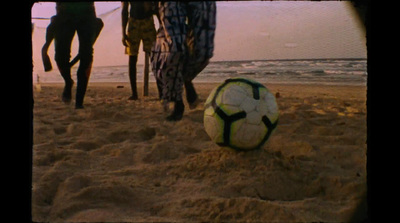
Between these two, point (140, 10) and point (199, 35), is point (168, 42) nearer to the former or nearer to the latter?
point (199, 35)

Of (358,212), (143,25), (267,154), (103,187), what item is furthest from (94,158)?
(143,25)

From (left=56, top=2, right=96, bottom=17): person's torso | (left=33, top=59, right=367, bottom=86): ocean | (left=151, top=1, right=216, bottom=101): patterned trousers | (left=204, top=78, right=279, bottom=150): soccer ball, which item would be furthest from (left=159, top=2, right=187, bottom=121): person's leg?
(left=33, top=59, right=367, bottom=86): ocean

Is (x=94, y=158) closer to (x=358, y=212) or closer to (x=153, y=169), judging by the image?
(x=153, y=169)

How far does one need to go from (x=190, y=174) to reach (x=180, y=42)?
1.53 meters

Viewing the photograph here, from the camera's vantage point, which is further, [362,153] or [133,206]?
[362,153]

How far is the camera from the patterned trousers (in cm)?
337

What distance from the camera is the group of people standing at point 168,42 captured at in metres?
3.41

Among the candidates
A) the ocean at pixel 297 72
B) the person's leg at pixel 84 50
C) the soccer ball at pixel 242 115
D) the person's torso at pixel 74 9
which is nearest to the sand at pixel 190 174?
the soccer ball at pixel 242 115

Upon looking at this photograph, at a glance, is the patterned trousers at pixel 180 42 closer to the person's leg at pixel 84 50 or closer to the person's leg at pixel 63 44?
the person's leg at pixel 84 50

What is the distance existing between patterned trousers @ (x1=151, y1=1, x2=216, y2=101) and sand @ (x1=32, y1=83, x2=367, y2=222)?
0.46 metres

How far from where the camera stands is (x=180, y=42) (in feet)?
11.3

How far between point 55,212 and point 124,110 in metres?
2.94

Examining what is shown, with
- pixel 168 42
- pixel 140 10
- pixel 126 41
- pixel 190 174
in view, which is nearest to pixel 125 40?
pixel 126 41
